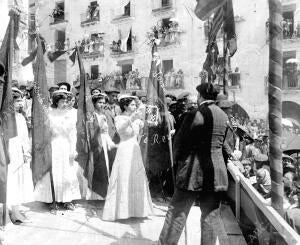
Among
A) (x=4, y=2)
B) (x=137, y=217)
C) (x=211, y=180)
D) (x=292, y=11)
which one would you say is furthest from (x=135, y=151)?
(x=292, y=11)

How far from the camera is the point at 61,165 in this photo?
17.2 feet

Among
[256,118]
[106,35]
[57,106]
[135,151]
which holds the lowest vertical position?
[256,118]

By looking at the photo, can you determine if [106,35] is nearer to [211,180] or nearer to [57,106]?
[57,106]

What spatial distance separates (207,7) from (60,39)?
22684 mm

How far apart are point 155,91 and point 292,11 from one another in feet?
60.0

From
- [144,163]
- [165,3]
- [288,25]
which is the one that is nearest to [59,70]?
[165,3]

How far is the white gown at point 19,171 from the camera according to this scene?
4.54m

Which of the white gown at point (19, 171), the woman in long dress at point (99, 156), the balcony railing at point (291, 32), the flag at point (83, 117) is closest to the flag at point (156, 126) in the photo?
the woman in long dress at point (99, 156)

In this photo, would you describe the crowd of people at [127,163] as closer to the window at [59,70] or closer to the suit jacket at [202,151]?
the suit jacket at [202,151]

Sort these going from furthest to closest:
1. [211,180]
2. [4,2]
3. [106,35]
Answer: [106,35] → [4,2] → [211,180]

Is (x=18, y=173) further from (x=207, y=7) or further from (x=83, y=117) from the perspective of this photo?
(x=207, y=7)

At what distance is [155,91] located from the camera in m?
5.31

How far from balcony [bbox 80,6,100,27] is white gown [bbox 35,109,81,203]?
1773 centimetres

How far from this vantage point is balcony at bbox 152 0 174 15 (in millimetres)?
22062
